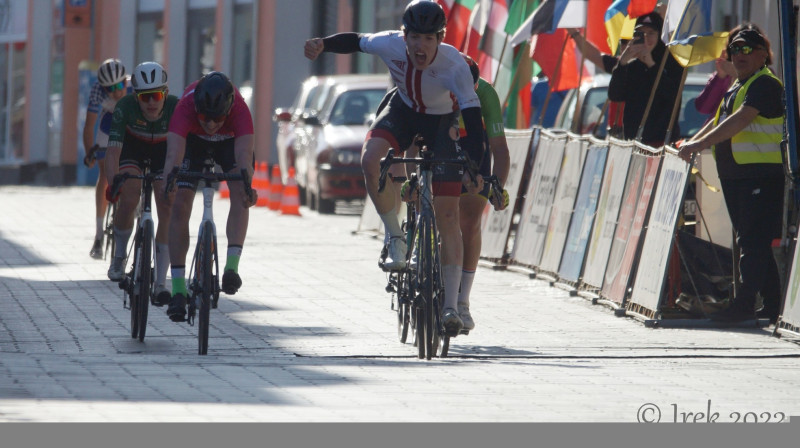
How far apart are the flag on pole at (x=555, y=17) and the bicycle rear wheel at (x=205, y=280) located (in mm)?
6770

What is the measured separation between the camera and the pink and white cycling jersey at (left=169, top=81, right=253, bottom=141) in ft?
31.4

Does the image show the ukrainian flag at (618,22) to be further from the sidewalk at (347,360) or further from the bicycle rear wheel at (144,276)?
the bicycle rear wheel at (144,276)

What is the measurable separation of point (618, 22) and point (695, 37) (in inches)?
93.5

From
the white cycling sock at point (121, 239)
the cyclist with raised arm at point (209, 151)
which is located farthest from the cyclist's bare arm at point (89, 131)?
the cyclist with raised arm at point (209, 151)

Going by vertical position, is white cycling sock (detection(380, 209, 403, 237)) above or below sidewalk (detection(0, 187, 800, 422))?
above

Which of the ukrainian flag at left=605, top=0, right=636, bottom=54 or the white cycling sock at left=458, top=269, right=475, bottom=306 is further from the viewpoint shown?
the ukrainian flag at left=605, top=0, right=636, bottom=54

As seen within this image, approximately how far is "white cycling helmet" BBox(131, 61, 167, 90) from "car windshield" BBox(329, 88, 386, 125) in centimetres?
1237

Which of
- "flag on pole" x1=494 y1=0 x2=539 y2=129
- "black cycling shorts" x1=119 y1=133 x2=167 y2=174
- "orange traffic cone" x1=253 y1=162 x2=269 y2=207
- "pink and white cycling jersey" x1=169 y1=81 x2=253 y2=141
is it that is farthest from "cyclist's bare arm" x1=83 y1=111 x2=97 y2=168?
"orange traffic cone" x1=253 y1=162 x2=269 y2=207

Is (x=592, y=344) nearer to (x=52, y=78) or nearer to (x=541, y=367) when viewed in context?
(x=541, y=367)

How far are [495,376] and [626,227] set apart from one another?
13.2ft

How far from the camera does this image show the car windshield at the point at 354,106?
76.7 feet

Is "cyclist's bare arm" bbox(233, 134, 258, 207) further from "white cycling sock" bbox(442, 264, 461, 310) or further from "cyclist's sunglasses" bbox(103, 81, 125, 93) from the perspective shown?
"cyclist's sunglasses" bbox(103, 81, 125, 93)

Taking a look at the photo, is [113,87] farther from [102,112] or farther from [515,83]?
[515,83]

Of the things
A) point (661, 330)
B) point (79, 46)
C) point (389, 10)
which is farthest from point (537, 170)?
point (79, 46)
